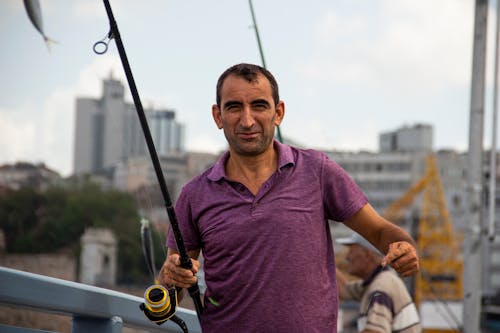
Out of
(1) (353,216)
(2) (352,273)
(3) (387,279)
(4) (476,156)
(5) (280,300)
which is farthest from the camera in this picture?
(4) (476,156)

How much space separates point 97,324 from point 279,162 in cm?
81

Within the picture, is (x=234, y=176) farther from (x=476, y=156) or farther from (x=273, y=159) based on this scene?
(x=476, y=156)

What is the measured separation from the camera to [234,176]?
3.02m

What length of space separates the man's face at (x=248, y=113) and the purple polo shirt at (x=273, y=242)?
0.10 m

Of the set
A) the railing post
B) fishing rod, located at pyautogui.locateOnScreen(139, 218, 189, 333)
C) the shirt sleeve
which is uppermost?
the shirt sleeve

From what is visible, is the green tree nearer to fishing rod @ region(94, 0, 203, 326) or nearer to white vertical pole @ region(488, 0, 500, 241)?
white vertical pole @ region(488, 0, 500, 241)

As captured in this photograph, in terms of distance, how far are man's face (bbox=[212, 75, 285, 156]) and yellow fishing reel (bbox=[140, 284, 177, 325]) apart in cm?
45

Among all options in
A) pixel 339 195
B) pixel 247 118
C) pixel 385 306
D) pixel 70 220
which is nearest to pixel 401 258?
pixel 339 195

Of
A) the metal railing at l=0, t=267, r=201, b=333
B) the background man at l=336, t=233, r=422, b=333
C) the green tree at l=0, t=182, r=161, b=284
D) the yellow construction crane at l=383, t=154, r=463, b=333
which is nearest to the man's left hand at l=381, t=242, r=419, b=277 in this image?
the metal railing at l=0, t=267, r=201, b=333

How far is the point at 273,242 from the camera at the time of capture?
2.81 m

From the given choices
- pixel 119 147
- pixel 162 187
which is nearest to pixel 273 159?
pixel 162 187

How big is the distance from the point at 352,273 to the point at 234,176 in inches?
103

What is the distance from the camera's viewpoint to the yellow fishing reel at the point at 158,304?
9.20 feet

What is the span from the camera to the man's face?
9.61ft
